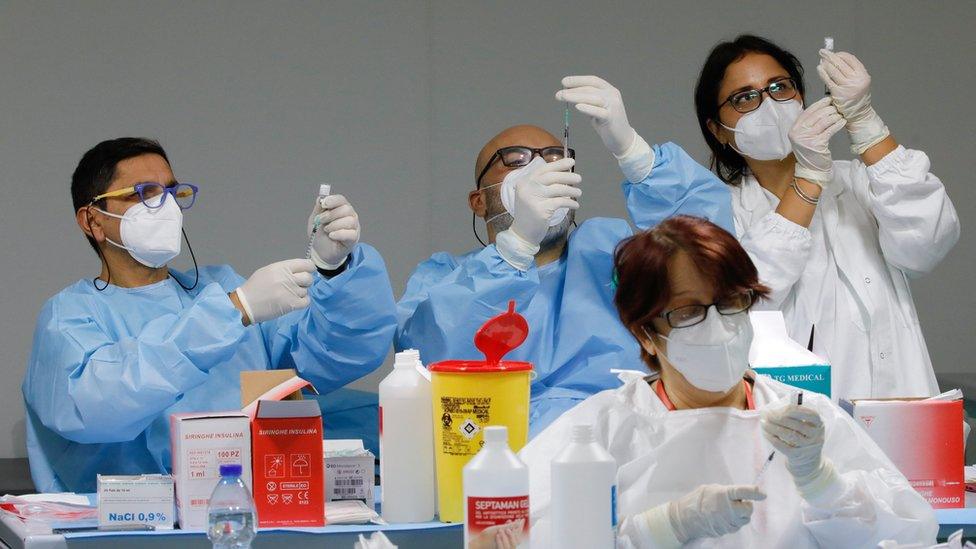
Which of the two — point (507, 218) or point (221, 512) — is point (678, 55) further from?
point (221, 512)

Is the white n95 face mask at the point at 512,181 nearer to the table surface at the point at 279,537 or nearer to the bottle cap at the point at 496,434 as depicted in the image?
the table surface at the point at 279,537

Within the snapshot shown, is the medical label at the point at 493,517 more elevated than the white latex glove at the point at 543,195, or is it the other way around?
the white latex glove at the point at 543,195

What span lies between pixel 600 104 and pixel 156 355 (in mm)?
1157

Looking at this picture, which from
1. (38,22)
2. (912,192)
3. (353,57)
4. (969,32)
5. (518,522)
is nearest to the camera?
(518,522)

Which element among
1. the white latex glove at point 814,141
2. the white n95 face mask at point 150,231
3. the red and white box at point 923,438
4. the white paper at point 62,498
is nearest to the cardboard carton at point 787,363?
the red and white box at point 923,438

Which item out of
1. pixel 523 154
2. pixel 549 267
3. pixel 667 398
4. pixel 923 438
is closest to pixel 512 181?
pixel 523 154

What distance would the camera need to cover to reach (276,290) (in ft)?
8.77

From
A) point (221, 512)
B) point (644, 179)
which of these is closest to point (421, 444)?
point (221, 512)

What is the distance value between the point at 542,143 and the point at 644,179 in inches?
11.6

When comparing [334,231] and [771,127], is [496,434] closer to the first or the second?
[334,231]

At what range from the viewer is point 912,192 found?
9.27ft

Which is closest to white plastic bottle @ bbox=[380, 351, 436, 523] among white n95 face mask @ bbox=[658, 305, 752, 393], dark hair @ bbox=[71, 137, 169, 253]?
white n95 face mask @ bbox=[658, 305, 752, 393]

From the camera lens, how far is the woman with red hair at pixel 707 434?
5.73 ft

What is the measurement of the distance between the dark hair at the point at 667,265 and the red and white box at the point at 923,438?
44 cm
